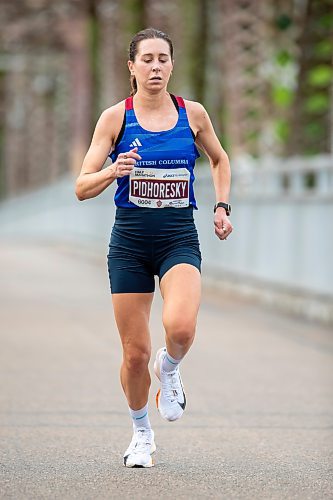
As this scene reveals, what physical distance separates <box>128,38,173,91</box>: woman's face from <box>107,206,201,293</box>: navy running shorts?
568mm

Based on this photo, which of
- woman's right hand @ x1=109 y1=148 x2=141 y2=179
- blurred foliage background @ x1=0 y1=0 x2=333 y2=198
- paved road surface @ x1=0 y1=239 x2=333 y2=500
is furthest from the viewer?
blurred foliage background @ x1=0 y1=0 x2=333 y2=198

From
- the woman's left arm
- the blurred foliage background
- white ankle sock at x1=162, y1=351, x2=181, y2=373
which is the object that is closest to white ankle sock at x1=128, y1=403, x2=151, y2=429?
white ankle sock at x1=162, y1=351, x2=181, y2=373

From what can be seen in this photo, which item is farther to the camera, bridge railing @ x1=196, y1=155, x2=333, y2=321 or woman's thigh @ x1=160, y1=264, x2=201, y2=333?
bridge railing @ x1=196, y1=155, x2=333, y2=321

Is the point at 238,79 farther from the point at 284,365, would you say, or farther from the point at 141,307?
the point at 141,307

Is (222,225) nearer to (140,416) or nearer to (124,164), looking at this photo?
(124,164)

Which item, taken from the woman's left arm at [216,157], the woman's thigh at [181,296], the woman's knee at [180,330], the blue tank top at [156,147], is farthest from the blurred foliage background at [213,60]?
the woman's knee at [180,330]

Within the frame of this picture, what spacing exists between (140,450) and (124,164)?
4.72 ft

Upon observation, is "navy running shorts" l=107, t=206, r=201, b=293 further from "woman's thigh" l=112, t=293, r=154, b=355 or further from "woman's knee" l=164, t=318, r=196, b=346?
"woman's knee" l=164, t=318, r=196, b=346

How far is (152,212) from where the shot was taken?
798 cm

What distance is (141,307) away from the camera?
26.3 feet

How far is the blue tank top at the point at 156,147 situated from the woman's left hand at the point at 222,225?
170 mm

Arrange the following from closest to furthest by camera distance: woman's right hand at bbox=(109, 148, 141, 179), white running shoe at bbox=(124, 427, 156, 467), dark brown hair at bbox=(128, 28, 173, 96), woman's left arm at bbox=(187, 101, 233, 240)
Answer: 1. woman's right hand at bbox=(109, 148, 141, 179)
2. dark brown hair at bbox=(128, 28, 173, 96)
3. woman's left arm at bbox=(187, 101, 233, 240)
4. white running shoe at bbox=(124, 427, 156, 467)

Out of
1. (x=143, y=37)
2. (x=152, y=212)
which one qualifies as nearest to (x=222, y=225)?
(x=152, y=212)

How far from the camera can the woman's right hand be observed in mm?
7535
